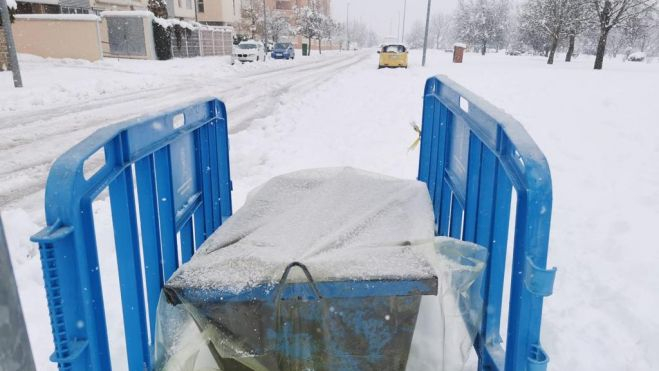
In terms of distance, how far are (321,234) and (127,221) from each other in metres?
0.92

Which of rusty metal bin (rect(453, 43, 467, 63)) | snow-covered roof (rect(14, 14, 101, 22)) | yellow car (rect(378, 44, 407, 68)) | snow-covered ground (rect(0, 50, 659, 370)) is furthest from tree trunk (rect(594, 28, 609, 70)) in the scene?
snow-covered roof (rect(14, 14, 101, 22))

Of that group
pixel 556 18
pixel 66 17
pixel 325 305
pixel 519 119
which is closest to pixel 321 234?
pixel 325 305

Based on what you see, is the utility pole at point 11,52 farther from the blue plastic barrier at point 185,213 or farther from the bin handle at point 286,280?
the bin handle at point 286,280

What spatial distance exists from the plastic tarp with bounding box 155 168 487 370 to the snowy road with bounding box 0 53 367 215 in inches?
184

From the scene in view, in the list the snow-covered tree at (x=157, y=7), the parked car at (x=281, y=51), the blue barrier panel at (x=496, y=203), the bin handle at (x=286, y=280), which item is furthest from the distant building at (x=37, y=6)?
the bin handle at (x=286, y=280)

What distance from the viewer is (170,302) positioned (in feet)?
7.08

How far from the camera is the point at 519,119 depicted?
993cm

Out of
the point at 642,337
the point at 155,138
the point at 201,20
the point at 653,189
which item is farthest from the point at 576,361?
the point at 201,20

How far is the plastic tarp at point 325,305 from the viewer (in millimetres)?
2141

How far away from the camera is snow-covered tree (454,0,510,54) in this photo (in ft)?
216

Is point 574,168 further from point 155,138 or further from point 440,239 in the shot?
Answer: point 155,138

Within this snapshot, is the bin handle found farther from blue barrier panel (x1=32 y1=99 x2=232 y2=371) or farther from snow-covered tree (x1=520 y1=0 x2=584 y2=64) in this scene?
snow-covered tree (x1=520 y1=0 x2=584 y2=64)

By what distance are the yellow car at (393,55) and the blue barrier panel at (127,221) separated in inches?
1024

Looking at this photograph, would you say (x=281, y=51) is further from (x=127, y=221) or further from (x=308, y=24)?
(x=127, y=221)
